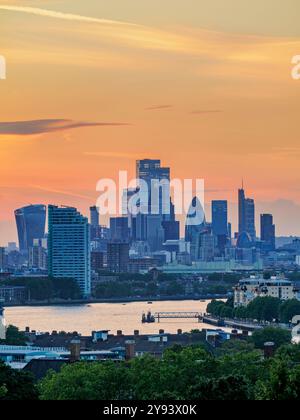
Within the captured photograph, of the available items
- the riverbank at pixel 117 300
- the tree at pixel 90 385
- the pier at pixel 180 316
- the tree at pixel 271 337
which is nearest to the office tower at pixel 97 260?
the riverbank at pixel 117 300

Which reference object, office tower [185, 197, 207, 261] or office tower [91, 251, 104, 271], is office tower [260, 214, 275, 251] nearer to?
office tower [185, 197, 207, 261]

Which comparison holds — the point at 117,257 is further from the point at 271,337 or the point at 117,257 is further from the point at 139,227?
the point at 271,337

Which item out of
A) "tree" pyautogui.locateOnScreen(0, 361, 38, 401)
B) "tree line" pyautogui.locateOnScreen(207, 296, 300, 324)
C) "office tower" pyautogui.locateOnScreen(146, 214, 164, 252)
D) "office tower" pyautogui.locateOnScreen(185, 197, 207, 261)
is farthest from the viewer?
"office tower" pyautogui.locateOnScreen(146, 214, 164, 252)

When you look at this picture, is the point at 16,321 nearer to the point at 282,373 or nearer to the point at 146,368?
the point at 146,368

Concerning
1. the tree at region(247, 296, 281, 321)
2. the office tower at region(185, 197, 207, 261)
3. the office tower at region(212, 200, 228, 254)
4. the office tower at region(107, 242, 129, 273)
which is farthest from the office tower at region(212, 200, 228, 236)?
the tree at region(247, 296, 281, 321)

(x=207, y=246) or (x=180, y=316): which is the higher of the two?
(x=207, y=246)

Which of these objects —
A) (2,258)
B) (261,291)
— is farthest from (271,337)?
(2,258)

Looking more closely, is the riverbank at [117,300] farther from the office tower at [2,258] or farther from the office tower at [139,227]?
the office tower at [2,258]
